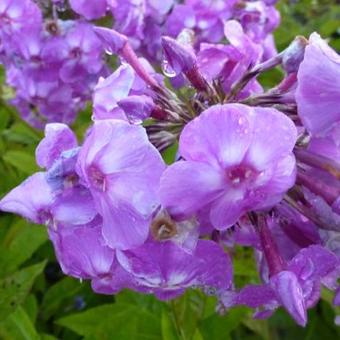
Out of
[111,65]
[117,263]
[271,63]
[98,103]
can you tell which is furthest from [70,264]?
[111,65]

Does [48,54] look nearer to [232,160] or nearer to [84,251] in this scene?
[84,251]

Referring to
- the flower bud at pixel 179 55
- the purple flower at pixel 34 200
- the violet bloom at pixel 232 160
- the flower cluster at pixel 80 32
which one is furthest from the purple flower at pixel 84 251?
the flower cluster at pixel 80 32

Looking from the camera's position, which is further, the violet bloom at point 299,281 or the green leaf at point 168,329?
the green leaf at point 168,329

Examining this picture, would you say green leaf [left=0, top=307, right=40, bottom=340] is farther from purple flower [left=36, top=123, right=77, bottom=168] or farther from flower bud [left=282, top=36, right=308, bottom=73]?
flower bud [left=282, top=36, right=308, bottom=73]

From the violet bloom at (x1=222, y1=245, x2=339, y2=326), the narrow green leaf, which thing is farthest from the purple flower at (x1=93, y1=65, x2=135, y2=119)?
the narrow green leaf

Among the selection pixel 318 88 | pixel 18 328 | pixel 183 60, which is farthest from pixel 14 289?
pixel 318 88

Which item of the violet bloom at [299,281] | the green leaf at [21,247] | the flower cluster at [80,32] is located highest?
the violet bloom at [299,281]

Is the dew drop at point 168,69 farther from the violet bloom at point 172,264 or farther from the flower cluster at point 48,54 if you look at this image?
the flower cluster at point 48,54
